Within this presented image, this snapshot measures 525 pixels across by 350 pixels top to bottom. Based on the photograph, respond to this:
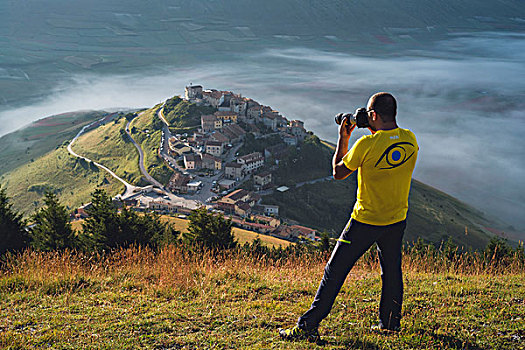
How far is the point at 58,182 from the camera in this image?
72.8m

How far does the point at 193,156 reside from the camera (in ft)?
221

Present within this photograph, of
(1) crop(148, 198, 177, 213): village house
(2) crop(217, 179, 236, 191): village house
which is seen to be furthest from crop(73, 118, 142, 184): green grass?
(2) crop(217, 179, 236, 191): village house

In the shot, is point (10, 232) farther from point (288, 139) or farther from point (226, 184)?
point (288, 139)

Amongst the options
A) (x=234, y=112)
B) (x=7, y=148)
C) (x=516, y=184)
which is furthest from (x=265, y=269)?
(x=7, y=148)

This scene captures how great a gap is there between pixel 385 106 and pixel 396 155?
0.48m

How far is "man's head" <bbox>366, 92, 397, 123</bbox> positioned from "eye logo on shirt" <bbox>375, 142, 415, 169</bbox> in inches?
10.4

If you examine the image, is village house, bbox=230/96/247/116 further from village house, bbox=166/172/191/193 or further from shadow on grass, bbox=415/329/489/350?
shadow on grass, bbox=415/329/489/350


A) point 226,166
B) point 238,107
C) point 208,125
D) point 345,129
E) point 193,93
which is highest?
point 193,93

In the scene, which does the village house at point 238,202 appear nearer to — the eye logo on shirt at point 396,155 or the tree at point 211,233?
the tree at point 211,233

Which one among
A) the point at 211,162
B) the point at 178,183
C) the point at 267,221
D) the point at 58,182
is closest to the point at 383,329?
the point at 267,221

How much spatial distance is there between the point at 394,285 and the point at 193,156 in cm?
6508

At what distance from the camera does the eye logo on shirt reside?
133 inches

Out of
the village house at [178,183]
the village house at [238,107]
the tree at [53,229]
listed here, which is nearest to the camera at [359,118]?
the tree at [53,229]

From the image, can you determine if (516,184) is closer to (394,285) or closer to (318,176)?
(318,176)
